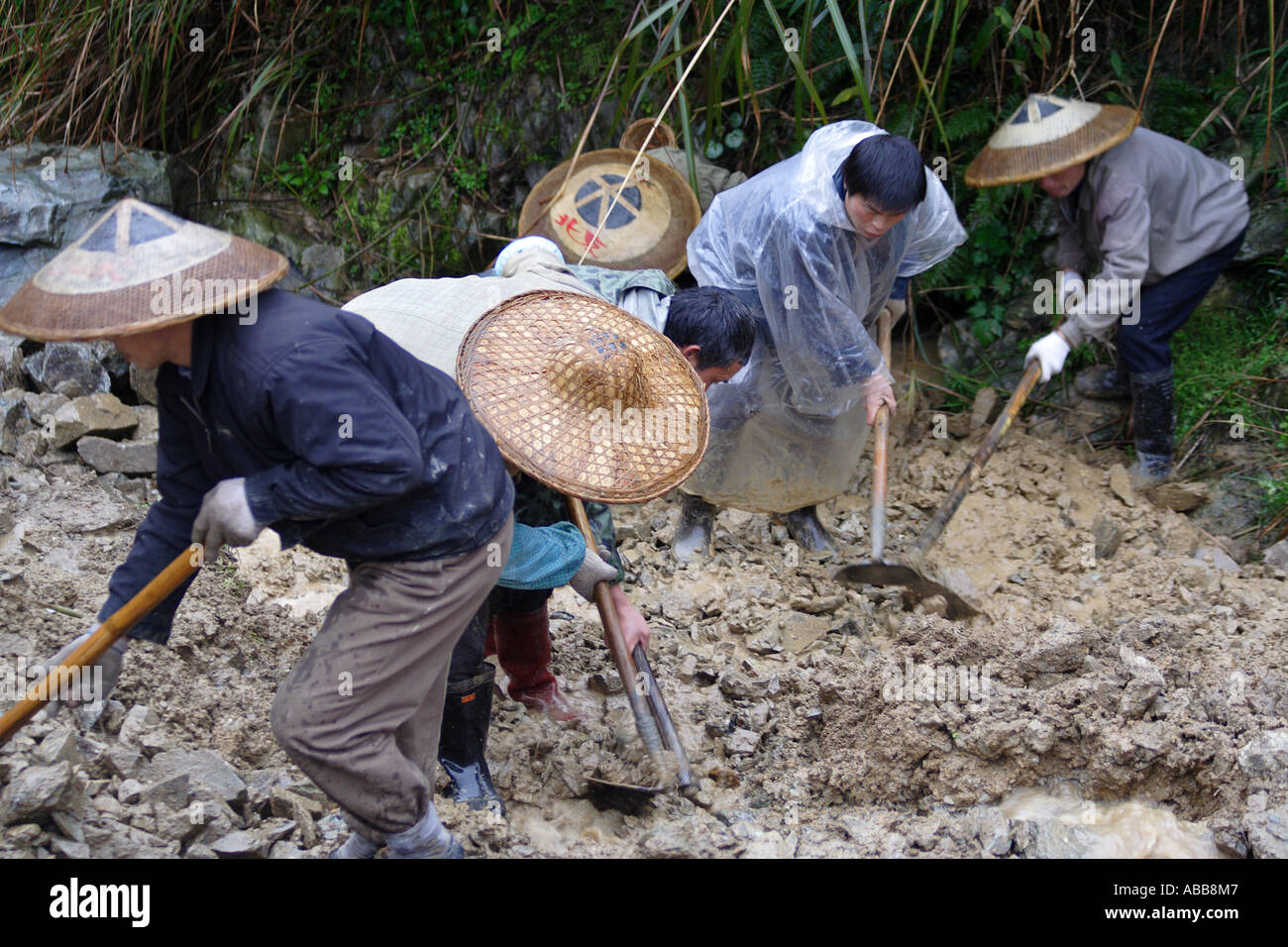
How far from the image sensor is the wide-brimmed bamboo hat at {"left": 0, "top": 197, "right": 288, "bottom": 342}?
5.57 ft

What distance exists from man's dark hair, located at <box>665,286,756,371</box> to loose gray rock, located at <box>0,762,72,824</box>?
168cm

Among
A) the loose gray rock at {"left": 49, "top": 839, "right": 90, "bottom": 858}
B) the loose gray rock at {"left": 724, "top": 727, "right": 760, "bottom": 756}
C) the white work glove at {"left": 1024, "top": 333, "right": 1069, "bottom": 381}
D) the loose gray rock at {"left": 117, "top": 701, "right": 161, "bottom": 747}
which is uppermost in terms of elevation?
the white work glove at {"left": 1024, "top": 333, "right": 1069, "bottom": 381}

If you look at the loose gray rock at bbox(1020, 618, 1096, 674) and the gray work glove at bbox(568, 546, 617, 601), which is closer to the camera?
the gray work glove at bbox(568, 546, 617, 601)

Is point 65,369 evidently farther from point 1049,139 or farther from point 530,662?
point 1049,139

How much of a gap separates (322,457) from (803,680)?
1828 mm

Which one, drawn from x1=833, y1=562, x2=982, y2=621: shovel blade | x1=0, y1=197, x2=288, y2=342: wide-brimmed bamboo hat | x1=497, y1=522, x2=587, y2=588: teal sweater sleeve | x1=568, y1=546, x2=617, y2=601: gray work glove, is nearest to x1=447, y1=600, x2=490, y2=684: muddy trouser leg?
x1=497, y1=522, x2=587, y2=588: teal sweater sleeve

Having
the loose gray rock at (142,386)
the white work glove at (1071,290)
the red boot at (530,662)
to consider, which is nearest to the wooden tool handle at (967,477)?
the white work glove at (1071,290)

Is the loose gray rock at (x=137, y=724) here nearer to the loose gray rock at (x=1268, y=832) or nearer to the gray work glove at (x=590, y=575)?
the gray work glove at (x=590, y=575)

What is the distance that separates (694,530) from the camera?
4.21m

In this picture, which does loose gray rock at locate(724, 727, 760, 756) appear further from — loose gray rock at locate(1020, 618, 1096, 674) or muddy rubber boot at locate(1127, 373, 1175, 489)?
muddy rubber boot at locate(1127, 373, 1175, 489)

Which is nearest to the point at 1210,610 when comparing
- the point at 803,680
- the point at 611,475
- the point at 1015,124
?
the point at 803,680

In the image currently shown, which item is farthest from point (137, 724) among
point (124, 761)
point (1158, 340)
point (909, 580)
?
point (1158, 340)

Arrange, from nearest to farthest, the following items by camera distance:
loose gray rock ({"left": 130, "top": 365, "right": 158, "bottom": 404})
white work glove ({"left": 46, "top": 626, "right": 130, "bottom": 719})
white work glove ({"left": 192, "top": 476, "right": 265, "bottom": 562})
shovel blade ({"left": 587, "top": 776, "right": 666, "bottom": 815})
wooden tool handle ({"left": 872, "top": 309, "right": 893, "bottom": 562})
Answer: white work glove ({"left": 192, "top": 476, "right": 265, "bottom": 562}) → white work glove ({"left": 46, "top": 626, "right": 130, "bottom": 719}) → shovel blade ({"left": 587, "top": 776, "right": 666, "bottom": 815}) → wooden tool handle ({"left": 872, "top": 309, "right": 893, "bottom": 562}) → loose gray rock ({"left": 130, "top": 365, "right": 158, "bottom": 404})

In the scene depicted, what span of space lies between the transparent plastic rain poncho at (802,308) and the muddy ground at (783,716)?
0.37 m
